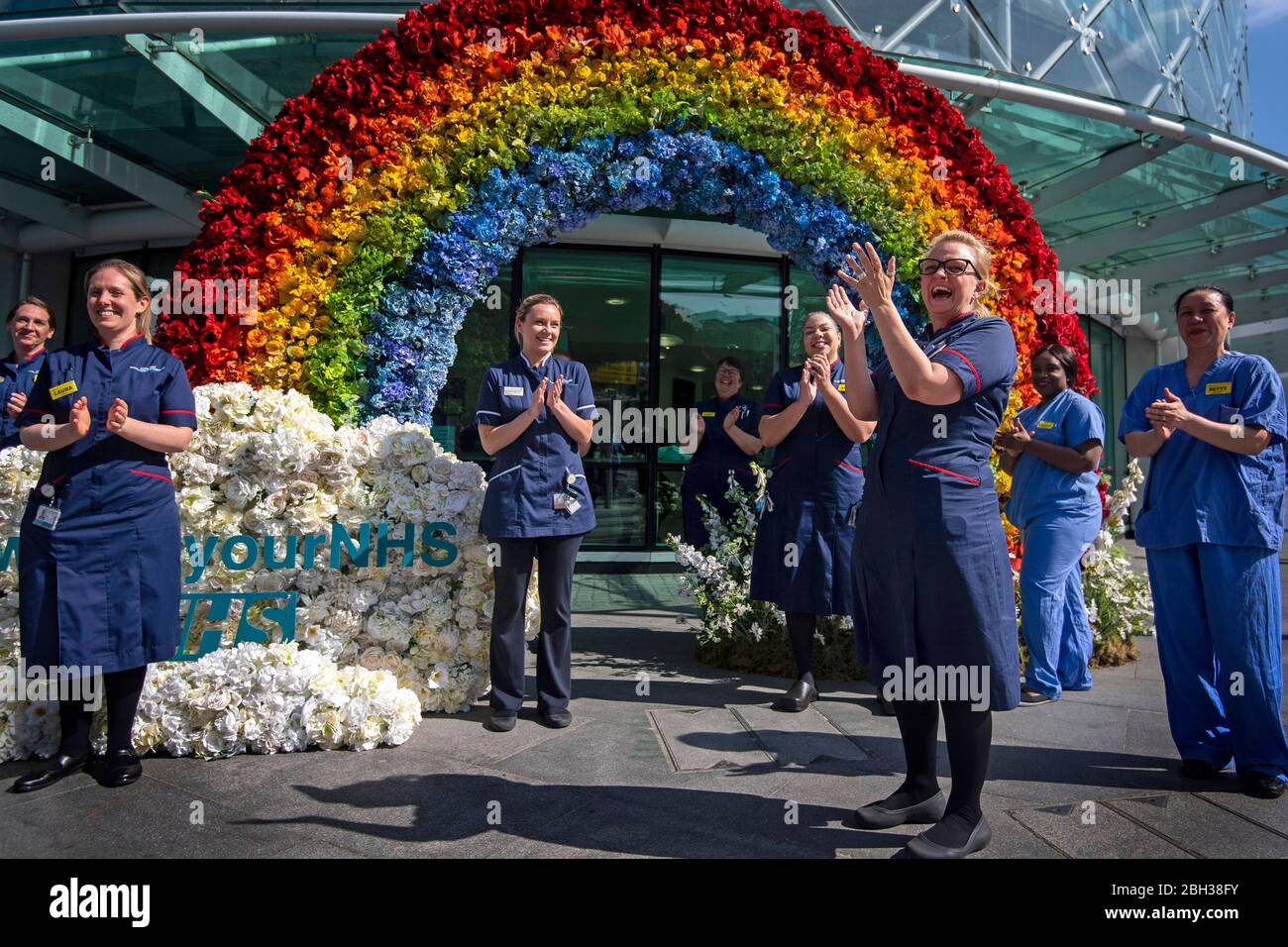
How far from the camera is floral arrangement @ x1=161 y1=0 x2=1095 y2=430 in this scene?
14.7 feet

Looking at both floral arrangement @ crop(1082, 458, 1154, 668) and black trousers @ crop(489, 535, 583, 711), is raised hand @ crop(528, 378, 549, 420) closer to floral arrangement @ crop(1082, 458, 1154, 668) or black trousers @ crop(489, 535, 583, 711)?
black trousers @ crop(489, 535, 583, 711)

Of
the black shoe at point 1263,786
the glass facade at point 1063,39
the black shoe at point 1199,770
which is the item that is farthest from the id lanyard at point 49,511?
the glass facade at point 1063,39

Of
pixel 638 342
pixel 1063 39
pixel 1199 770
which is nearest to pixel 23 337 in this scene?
pixel 1199 770

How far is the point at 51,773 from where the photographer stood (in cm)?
312

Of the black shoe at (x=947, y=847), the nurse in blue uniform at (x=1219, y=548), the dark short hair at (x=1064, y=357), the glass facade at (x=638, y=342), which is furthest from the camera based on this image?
the glass facade at (x=638, y=342)

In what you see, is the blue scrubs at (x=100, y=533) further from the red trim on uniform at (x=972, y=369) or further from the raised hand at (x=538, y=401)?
the red trim on uniform at (x=972, y=369)

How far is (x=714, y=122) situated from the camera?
4914 millimetres

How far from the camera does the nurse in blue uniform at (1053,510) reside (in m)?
4.54

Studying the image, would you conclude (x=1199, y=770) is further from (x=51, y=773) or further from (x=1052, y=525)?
(x=51, y=773)

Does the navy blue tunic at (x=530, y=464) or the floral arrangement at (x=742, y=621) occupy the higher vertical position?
the navy blue tunic at (x=530, y=464)

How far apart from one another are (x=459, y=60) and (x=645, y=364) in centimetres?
598

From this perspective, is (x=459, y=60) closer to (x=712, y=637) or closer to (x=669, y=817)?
(x=712, y=637)

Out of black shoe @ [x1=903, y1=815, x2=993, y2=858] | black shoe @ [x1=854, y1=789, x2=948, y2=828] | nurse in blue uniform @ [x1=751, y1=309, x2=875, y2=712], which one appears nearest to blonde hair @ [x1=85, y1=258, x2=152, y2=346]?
nurse in blue uniform @ [x1=751, y1=309, x2=875, y2=712]

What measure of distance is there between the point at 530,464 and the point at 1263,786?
3.24 metres
